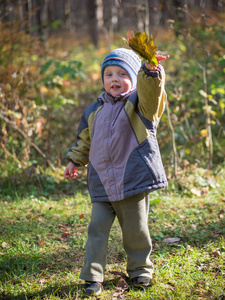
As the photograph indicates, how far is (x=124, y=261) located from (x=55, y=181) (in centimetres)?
202

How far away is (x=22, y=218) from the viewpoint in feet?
12.7

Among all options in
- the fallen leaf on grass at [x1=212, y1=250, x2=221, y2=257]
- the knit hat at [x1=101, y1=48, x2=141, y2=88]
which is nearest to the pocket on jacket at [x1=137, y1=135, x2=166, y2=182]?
the knit hat at [x1=101, y1=48, x2=141, y2=88]

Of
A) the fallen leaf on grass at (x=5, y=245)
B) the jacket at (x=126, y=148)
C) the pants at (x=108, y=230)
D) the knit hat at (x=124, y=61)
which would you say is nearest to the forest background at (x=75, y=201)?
the fallen leaf on grass at (x=5, y=245)

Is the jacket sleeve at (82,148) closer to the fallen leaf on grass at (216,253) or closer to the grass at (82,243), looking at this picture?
the grass at (82,243)

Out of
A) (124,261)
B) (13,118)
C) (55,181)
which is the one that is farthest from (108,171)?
(13,118)

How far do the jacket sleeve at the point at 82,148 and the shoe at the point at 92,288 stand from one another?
90 cm

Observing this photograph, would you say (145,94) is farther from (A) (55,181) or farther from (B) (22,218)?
(A) (55,181)

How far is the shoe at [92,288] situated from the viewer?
247 centimetres

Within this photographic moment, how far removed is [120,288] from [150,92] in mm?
1450

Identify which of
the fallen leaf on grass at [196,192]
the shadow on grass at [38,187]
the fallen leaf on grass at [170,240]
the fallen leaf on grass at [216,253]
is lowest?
the fallen leaf on grass at [170,240]

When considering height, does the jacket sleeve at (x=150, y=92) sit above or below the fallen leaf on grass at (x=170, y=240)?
above

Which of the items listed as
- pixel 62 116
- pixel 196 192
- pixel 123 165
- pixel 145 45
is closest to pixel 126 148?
pixel 123 165

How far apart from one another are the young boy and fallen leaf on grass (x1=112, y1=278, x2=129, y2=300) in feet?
0.24

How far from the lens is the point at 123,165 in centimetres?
244
